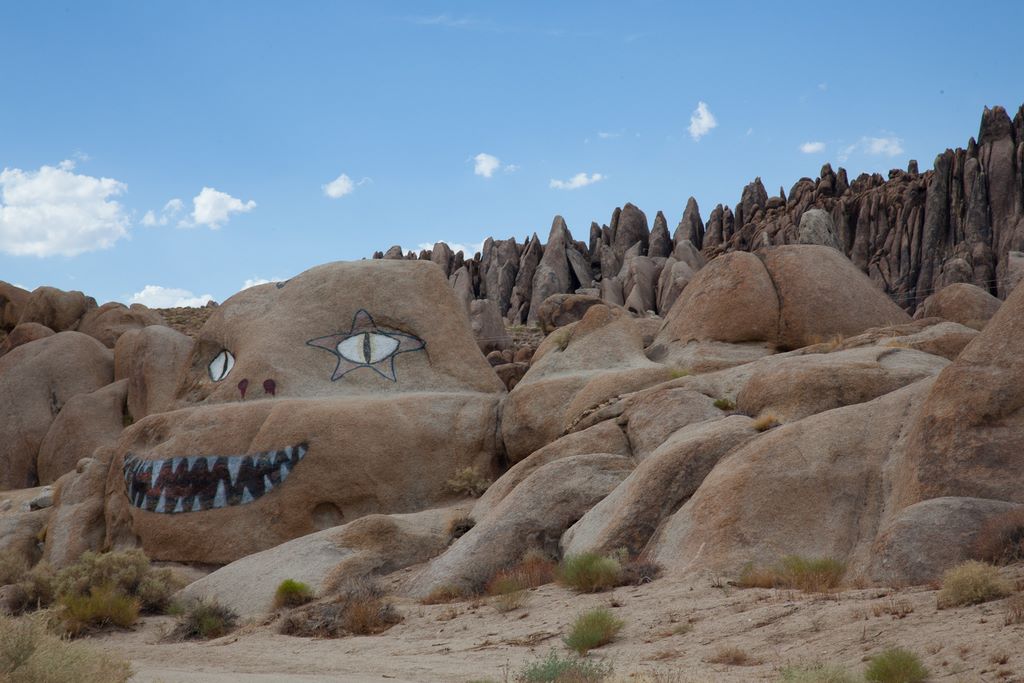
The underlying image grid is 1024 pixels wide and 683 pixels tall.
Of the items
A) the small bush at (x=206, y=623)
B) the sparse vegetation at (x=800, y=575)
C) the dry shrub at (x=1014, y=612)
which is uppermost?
the dry shrub at (x=1014, y=612)

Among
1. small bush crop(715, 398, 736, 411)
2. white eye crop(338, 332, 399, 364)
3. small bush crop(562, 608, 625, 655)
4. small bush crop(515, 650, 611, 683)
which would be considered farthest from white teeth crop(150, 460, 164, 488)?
small bush crop(515, 650, 611, 683)

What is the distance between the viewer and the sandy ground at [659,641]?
7637mm

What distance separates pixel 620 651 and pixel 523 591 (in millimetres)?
3061

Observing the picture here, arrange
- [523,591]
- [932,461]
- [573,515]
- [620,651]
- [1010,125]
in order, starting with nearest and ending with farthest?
[620,651] → [932,461] → [523,591] → [573,515] → [1010,125]

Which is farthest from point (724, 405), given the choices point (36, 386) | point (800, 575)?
point (36, 386)

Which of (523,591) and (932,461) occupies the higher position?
(932,461)

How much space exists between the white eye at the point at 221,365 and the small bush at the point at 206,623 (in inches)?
378

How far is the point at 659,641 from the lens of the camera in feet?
30.5

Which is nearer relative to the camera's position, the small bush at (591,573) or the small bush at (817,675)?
the small bush at (817,675)

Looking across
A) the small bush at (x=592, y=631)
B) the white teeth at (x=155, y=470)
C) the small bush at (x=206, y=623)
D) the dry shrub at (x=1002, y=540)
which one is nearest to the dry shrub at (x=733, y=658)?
the small bush at (x=592, y=631)

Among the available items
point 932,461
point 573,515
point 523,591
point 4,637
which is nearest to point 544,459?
point 573,515

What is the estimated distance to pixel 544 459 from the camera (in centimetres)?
1697

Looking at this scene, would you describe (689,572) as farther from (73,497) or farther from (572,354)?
(73,497)

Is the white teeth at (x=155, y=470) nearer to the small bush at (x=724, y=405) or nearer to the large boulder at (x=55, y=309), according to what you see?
the small bush at (x=724, y=405)
